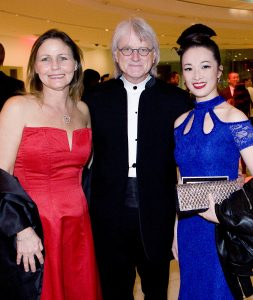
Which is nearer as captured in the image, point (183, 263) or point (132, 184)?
point (183, 263)

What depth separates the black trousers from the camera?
2.31m

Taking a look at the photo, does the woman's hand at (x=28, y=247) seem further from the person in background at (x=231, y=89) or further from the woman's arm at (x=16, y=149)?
the person in background at (x=231, y=89)

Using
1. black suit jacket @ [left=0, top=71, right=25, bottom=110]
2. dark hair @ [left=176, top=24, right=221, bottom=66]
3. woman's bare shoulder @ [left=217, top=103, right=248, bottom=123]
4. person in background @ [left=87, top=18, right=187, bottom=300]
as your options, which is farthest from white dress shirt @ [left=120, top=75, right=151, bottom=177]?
black suit jacket @ [left=0, top=71, right=25, bottom=110]

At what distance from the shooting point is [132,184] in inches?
89.4

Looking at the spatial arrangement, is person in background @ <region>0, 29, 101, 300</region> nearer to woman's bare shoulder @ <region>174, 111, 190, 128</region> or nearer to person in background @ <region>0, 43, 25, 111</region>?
woman's bare shoulder @ <region>174, 111, 190, 128</region>

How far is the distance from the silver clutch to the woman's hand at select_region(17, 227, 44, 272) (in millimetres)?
720

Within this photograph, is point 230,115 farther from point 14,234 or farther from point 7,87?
point 7,87

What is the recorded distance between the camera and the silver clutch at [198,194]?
1682 millimetres

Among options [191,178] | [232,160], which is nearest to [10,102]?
[191,178]

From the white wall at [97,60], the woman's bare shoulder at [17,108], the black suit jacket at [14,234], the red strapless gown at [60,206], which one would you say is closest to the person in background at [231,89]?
the red strapless gown at [60,206]

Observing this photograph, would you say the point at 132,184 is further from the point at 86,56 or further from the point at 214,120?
the point at 86,56

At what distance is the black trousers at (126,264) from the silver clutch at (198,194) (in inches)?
24.9

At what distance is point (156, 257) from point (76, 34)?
12702 millimetres

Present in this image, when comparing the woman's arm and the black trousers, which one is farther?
the black trousers
